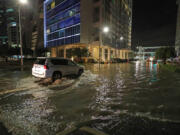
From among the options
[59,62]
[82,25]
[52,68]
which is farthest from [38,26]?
[52,68]

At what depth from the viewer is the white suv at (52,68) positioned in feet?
26.7

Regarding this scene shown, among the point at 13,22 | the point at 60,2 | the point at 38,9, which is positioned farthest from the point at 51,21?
the point at 13,22

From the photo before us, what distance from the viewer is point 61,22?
58.0 metres

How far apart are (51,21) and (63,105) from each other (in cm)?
7093

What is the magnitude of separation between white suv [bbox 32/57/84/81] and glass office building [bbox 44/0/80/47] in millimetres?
41049

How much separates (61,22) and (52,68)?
56.0m

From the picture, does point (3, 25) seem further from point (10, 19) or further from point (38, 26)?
point (38, 26)

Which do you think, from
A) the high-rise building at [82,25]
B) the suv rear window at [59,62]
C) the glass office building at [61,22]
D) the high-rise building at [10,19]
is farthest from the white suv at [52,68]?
the high-rise building at [10,19]

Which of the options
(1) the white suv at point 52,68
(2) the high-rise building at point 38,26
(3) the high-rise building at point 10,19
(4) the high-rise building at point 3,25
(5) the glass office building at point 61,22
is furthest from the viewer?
(4) the high-rise building at point 3,25

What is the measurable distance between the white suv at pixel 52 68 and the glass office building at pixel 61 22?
41.0m

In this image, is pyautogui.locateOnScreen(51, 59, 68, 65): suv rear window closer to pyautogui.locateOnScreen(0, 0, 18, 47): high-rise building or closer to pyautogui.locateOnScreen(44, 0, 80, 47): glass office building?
pyautogui.locateOnScreen(44, 0, 80, 47): glass office building

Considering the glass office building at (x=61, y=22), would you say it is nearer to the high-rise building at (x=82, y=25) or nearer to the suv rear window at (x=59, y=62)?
the high-rise building at (x=82, y=25)

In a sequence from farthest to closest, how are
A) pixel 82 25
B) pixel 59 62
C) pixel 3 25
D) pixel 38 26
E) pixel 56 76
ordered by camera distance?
1. pixel 3 25
2. pixel 38 26
3. pixel 82 25
4. pixel 59 62
5. pixel 56 76

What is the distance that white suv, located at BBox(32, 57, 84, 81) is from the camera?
814 centimetres
